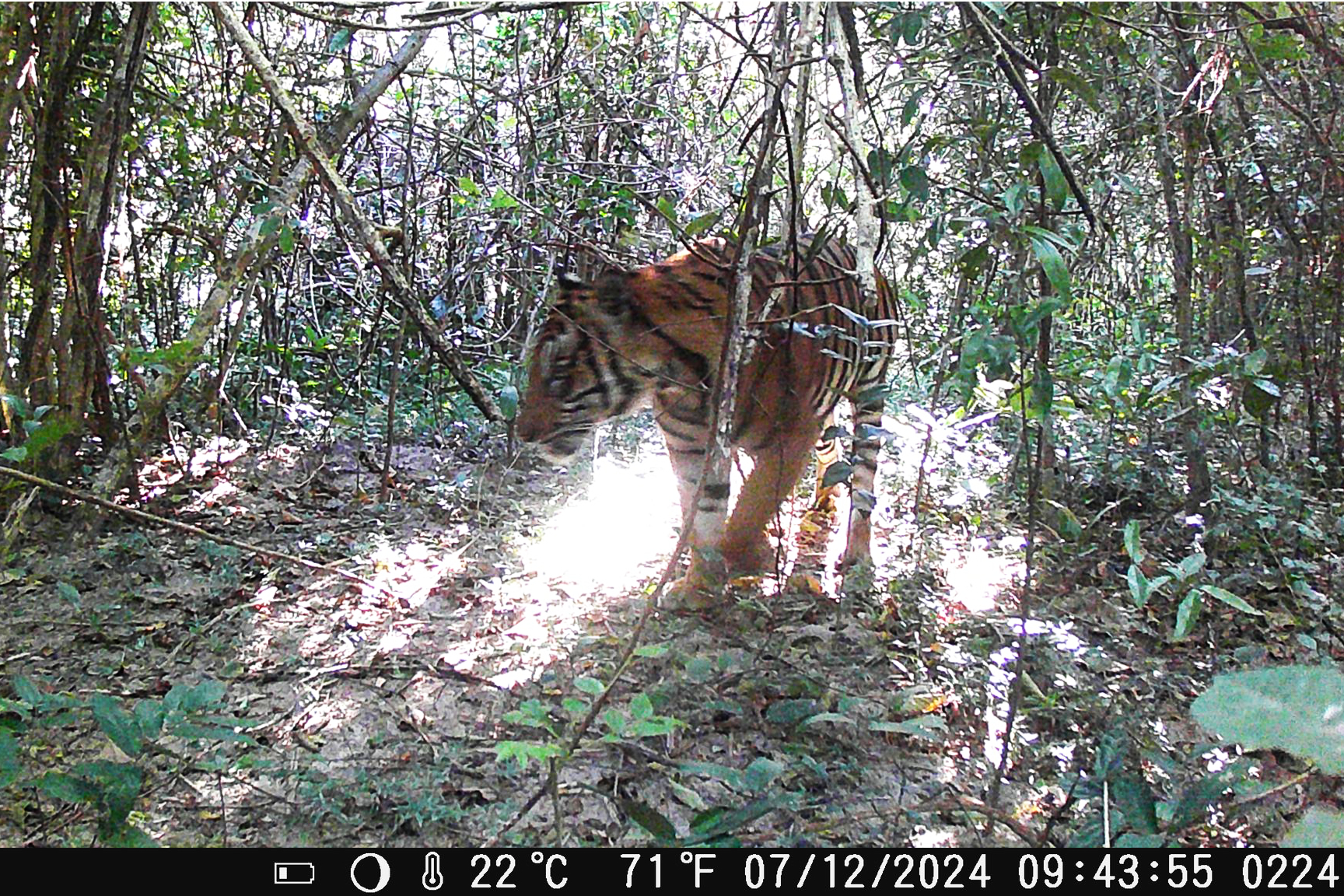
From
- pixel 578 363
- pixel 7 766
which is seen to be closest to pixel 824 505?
pixel 578 363

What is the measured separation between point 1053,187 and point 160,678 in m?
2.93

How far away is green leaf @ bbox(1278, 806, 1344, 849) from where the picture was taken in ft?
2.48

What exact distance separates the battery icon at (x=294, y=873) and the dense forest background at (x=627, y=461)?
0.20 meters

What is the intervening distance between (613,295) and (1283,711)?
298 cm

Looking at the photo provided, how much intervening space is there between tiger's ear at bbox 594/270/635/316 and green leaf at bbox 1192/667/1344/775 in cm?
293

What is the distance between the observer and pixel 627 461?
5777 mm

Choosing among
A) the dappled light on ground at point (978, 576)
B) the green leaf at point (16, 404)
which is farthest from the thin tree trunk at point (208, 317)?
the dappled light on ground at point (978, 576)

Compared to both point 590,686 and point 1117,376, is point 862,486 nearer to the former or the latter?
point 1117,376

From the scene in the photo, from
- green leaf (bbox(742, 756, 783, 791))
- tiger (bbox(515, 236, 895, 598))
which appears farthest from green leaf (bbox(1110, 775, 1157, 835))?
tiger (bbox(515, 236, 895, 598))

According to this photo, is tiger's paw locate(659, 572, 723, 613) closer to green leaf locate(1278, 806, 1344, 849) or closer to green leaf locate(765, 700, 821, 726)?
green leaf locate(765, 700, 821, 726)

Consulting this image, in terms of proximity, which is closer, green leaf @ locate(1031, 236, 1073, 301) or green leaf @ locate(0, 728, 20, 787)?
green leaf @ locate(0, 728, 20, 787)

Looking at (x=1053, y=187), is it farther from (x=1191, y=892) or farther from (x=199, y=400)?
(x=199, y=400)

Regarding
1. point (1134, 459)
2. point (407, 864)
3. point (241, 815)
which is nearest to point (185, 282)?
point (241, 815)

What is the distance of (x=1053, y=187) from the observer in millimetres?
2379
